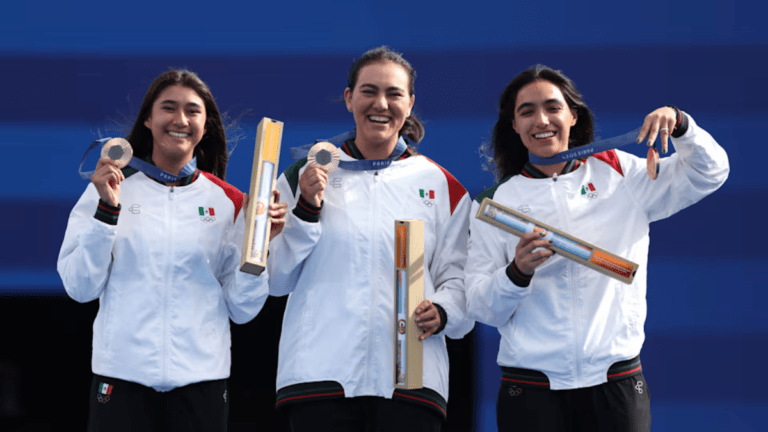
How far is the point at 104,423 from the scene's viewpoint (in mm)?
2238

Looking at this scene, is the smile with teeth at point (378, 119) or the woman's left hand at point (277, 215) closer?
the woman's left hand at point (277, 215)

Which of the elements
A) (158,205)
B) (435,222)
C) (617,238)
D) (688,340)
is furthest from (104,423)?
(688,340)

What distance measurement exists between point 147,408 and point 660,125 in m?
1.84

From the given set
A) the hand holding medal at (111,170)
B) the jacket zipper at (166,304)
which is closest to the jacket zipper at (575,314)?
the jacket zipper at (166,304)

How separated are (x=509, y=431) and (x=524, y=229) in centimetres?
65

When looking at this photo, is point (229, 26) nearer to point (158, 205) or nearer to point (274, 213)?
point (158, 205)

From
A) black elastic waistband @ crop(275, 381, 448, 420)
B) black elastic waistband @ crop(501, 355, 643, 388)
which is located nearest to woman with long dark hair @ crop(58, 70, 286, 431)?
black elastic waistband @ crop(275, 381, 448, 420)

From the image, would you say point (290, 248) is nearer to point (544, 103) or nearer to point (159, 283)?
point (159, 283)

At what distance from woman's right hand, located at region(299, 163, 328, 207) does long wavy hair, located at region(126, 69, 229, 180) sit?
560 mm

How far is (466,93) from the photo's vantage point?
11.7 feet

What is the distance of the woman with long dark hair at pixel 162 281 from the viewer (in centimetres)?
224

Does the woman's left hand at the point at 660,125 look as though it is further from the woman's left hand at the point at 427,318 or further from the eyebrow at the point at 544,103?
the woman's left hand at the point at 427,318

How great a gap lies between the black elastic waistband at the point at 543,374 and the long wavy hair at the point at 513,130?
0.72 m

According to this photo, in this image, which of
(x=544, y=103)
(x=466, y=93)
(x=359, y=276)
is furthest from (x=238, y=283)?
(x=466, y=93)
